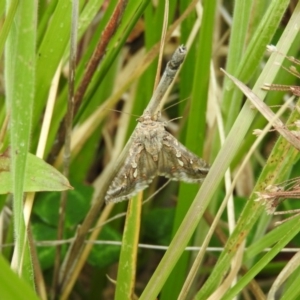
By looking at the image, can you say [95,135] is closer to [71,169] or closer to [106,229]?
[71,169]

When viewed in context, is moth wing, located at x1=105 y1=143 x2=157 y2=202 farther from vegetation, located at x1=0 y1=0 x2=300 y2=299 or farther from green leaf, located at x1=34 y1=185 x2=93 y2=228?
green leaf, located at x1=34 y1=185 x2=93 y2=228

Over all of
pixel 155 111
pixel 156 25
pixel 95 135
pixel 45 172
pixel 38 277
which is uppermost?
pixel 156 25

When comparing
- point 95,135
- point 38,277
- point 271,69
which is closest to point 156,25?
point 95,135

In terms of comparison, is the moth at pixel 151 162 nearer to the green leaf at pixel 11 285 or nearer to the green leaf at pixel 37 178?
the green leaf at pixel 37 178

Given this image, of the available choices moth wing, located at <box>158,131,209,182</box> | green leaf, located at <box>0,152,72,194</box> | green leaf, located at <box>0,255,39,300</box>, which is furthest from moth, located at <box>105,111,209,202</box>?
green leaf, located at <box>0,255,39,300</box>

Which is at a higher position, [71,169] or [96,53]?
[96,53]

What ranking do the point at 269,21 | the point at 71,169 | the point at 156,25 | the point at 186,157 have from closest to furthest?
the point at 269,21
the point at 186,157
the point at 156,25
the point at 71,169

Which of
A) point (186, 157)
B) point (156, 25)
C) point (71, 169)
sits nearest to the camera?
point (186, 157)

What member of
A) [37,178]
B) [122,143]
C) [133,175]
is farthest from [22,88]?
[122,143]
